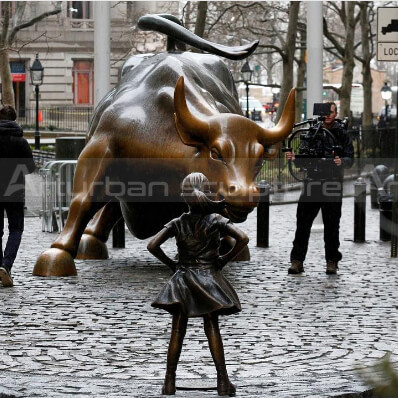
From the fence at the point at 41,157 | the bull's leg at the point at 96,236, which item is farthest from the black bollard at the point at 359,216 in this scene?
the fence at the point at 41,157

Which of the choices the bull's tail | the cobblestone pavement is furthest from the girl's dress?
the bull's tail

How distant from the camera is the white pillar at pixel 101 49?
20067 millimetres

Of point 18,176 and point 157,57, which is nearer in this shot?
point 18,176

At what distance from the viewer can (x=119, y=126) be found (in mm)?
13805

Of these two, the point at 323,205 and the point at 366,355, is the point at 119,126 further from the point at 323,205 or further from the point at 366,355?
the point at 366,355

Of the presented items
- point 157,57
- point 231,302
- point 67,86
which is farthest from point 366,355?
point 67,86

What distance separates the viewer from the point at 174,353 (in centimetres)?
722

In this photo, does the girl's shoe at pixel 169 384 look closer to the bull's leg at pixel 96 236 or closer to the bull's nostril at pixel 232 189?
the bull's nostril at pixel 232 189

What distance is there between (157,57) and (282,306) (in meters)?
4.57

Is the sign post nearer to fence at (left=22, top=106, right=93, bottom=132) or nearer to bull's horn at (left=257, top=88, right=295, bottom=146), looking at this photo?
bull's horn at (left=257, top=88, right=295, bottom=146)

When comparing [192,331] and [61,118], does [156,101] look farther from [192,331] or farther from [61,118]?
[61,118]

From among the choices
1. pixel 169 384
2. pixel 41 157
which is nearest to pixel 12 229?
pixel 169 384

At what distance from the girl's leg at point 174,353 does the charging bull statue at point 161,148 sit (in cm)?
480

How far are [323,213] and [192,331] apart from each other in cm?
445
